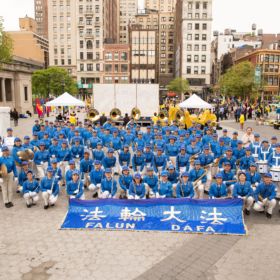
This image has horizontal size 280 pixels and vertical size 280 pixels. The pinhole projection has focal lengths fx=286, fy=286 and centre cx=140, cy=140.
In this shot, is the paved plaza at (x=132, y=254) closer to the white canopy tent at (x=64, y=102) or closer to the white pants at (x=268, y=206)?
the white pants at (x=268, y=206)

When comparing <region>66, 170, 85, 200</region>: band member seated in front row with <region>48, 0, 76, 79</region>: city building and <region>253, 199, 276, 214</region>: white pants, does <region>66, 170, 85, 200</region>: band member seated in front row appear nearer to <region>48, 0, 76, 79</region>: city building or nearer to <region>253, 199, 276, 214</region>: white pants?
<region>253, 199, 276, 214</region>: white pants

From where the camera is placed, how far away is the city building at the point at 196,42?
7525 cm

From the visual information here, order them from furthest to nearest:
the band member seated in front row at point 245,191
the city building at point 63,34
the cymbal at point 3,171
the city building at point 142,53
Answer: the city building at point 63,34
the city building at point 142,53
the cymbal at point 3,171
the band member seated in front row at point 245,191

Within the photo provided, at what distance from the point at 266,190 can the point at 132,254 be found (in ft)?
14.9

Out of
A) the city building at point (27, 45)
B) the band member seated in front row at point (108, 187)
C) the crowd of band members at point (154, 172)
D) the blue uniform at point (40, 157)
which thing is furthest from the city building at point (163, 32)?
the band member seated in front row at point (108, 187)

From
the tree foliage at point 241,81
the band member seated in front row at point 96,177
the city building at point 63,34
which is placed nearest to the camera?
the band member seated in front row at point 96,177

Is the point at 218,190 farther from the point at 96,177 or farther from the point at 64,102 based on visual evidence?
the point at 64,102

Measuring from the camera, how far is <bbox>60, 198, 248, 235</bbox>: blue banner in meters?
7.38

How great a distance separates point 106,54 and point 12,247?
77.0m

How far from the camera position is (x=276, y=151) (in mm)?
9570

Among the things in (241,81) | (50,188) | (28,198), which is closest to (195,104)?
(50,188)

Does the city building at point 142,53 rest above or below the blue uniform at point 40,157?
above

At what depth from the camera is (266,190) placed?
27.5ft

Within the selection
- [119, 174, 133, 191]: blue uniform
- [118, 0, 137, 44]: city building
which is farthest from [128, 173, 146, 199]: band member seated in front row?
[118, 0, 137, 44]: city building
